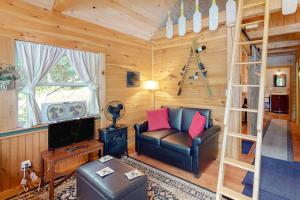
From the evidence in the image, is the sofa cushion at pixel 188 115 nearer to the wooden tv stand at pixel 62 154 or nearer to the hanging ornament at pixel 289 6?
the wooden tv stand at pixel 62 154

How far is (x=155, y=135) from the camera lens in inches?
121

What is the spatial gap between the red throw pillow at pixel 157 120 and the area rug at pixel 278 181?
63.6 inches

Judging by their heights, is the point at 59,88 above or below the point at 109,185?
above

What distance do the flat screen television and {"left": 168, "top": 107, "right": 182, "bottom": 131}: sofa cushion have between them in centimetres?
158

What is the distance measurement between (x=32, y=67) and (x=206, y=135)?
2736 mm

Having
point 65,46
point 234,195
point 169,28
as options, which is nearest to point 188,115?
point 234,195

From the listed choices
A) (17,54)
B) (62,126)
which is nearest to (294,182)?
(62,126)

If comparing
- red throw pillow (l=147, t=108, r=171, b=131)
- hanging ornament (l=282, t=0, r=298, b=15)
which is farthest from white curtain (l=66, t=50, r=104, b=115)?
hanging ornament (l=282, t=0, r=298, b=15)

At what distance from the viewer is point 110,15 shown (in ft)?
10.3

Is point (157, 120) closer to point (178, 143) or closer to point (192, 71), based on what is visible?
point (178, 143)

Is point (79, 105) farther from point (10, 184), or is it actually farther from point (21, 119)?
point (10, 184)

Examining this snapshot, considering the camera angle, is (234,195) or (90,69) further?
(90,69)

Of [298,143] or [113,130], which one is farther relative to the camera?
[298,143]

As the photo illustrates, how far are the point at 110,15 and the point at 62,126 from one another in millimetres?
2113
